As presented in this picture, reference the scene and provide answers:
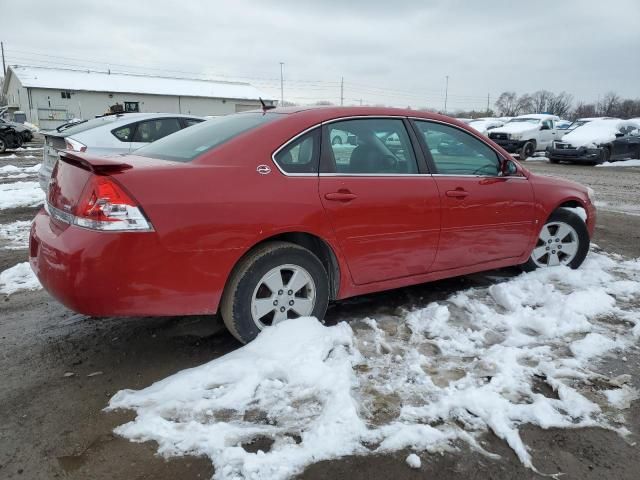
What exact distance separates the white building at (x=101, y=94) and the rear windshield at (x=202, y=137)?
149ft

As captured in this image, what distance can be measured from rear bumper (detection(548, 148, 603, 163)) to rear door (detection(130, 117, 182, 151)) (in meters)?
15.2

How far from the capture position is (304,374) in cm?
293

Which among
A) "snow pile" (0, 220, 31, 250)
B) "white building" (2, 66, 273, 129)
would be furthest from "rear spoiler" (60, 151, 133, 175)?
"white building" (2, 66, 273, 129)

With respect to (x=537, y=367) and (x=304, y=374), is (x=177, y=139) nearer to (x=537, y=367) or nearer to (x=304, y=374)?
(x=304, y=374)

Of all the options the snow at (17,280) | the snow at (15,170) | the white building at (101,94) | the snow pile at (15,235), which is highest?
the white building at (101,94)

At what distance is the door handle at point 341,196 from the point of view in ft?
11.2

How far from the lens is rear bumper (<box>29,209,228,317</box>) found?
2762mm

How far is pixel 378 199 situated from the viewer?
3598 millimetres

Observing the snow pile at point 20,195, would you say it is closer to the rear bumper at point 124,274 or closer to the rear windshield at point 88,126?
the rear windshield at point 88,126

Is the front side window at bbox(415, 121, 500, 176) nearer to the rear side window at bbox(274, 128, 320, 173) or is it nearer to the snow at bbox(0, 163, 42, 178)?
the rear side window at bbox(274, 128, 320, 173)

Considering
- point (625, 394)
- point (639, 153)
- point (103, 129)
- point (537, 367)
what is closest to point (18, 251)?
point (103, 129)

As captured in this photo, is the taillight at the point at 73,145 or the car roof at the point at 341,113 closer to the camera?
the car roof at the point at 341,113

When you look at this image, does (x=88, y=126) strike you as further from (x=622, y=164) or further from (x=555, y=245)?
(x=622, y=164)

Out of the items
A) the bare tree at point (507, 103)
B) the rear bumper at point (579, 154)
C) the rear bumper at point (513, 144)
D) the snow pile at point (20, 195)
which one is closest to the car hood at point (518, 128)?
the rear bumper at point (513, 144)
